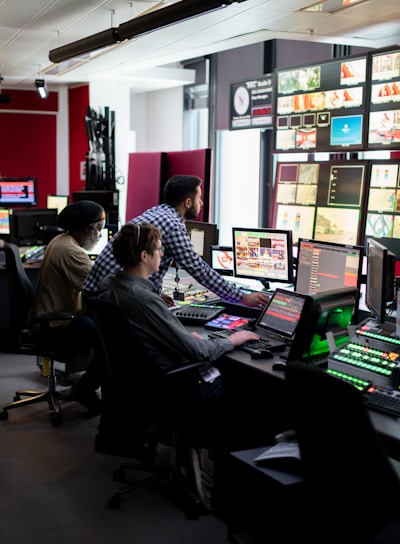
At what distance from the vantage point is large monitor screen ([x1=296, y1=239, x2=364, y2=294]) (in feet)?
12.2

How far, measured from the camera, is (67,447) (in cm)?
395

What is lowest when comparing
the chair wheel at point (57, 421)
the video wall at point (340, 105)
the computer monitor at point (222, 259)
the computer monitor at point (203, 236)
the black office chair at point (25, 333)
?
the chair wheel at point (57, 421)

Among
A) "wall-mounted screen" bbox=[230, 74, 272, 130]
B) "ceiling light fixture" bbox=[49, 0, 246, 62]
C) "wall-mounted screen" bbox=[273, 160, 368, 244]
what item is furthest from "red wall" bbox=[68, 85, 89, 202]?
"wall-mounted screen" bbox=[273, 160, 368, 244]

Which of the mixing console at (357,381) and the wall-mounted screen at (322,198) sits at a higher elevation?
the wall-mounted screen at (322,198)

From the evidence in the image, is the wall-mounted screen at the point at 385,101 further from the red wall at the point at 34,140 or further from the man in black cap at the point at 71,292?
the red wall at the point at 34,140

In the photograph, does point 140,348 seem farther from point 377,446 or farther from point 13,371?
point 13,371

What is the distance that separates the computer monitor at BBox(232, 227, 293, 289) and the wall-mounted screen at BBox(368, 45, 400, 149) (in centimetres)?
124

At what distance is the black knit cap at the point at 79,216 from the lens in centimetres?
459

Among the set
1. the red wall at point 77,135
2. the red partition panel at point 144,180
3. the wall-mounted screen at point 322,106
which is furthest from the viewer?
the red wall at point 77,135

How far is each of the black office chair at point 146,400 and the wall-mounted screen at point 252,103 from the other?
14.0 feet

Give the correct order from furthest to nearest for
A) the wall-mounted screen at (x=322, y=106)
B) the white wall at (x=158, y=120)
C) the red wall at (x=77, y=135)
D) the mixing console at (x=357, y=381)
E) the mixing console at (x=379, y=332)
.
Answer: the red wall at (x=77, y=135) < the white wall at (x=158, y=120) < the wall-mounted screen at (x=322, y=106) < the mixing console at (x=379, y=332) < the mixing console at (x=357, y=381)

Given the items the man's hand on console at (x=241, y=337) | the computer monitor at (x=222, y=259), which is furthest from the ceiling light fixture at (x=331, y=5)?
the man's hand on console at (x=241, y=337)

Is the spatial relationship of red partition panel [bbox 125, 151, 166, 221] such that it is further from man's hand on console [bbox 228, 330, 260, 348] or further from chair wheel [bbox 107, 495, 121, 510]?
chair wheel [bbox 107, 495, 121, 510]

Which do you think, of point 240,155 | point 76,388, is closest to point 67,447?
point 76,388
